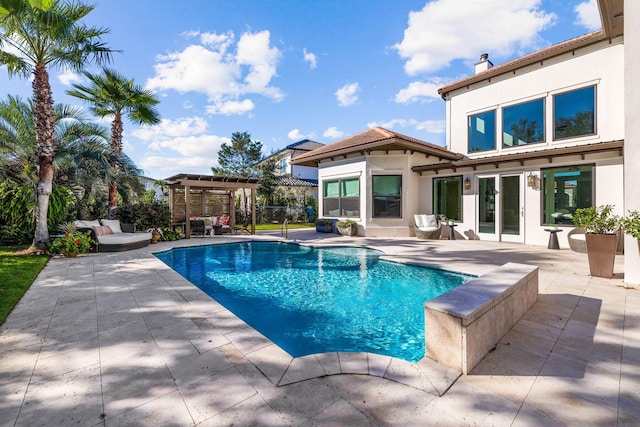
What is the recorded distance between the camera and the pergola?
42.5ft

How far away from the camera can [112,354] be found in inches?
113

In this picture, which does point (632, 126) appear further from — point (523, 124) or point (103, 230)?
point (103, 230)

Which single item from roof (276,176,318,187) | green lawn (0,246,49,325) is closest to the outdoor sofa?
green lawn (0,246,49,325)

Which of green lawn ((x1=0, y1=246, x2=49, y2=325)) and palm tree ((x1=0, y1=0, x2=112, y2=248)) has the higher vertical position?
palm tree ((x1=0, y1=0, x2=112, y2=248))

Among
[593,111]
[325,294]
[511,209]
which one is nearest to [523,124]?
[593,111]

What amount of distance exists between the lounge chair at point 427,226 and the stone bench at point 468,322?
8975 mm

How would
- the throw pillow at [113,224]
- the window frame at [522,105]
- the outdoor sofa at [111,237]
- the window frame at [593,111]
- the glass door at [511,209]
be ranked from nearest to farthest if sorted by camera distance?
1. the outdoor sofa at [111,237]
2. the window frame at [593,111]
3. the throw pillow at [113,224]
4. the glass door at [511,209]
5. the window frame at [522,105]

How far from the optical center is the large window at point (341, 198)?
541 inches

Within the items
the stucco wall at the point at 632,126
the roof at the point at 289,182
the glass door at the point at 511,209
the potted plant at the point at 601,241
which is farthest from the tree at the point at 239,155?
the stucco wall at the point at 632,126

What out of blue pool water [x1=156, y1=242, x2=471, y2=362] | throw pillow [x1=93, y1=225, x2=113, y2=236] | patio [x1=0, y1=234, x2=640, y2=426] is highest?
throw pillow [x1=93, y1=225, x2=113, y2=236]

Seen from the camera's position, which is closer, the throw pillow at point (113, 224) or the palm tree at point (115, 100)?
the throw pillow at point (113, 224)

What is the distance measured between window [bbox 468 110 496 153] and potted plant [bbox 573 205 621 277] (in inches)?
289

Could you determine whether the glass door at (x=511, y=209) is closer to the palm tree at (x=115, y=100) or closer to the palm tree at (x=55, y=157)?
the palm tree at (x=115, y=100)

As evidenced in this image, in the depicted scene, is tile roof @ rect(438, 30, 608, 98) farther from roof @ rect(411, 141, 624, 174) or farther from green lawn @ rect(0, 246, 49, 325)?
green lawn @ rect(0, 246, 49, 325)
